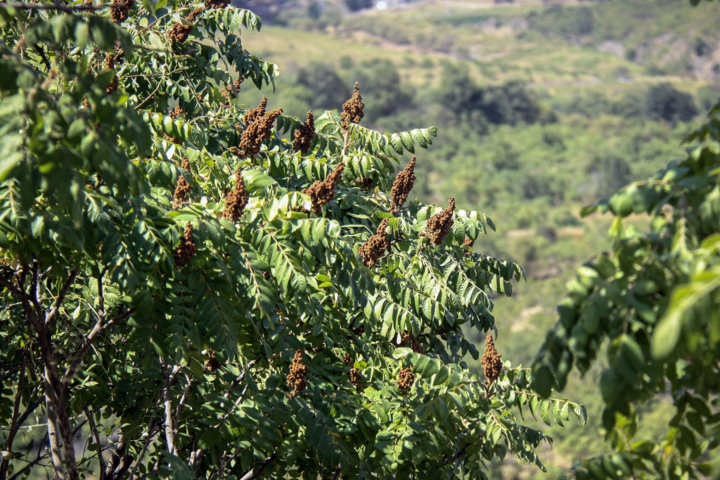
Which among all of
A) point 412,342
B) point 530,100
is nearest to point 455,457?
point 412,342

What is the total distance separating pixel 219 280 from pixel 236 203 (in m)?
0.38

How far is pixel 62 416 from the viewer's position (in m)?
3.12

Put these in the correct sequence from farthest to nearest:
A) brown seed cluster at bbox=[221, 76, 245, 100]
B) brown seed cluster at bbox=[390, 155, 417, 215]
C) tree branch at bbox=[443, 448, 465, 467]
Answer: brown seed cluster at bbox=[221, 76, 245, 100] < brown seed cluster at bbox=[390, 155, 417, 215] < tree branch at bbox=[443, 448, 465, 467]

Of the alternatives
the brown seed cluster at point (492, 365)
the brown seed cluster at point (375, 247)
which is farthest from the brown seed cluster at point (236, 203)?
the brown seed cluster at point (492, 365)

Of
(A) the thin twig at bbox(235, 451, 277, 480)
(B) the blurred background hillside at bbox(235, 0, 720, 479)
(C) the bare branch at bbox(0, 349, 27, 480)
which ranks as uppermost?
(C) the bare branch at bbox(0, 349, 27, 480)

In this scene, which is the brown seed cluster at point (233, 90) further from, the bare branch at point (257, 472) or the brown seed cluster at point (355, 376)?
the bare branch at point (257, 472)

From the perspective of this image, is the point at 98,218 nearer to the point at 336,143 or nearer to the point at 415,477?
the point at 415,477

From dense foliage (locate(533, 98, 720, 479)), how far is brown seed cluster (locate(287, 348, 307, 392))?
160cm

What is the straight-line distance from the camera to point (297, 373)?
139 inches

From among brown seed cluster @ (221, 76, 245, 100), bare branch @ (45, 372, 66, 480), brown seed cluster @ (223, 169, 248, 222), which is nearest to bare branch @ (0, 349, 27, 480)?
bare branch @ (45, 372, 66, 480)

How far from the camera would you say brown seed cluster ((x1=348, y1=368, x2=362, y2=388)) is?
4109 mm

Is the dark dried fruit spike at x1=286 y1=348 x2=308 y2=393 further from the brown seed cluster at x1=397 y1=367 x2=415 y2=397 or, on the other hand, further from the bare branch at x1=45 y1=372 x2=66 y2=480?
the bare branch at x1=45 y1=372 x2=66 y2=480

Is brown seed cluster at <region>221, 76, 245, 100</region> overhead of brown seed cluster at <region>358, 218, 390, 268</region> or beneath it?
overhead

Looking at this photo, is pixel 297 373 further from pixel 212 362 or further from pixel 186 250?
pixel 186 250
